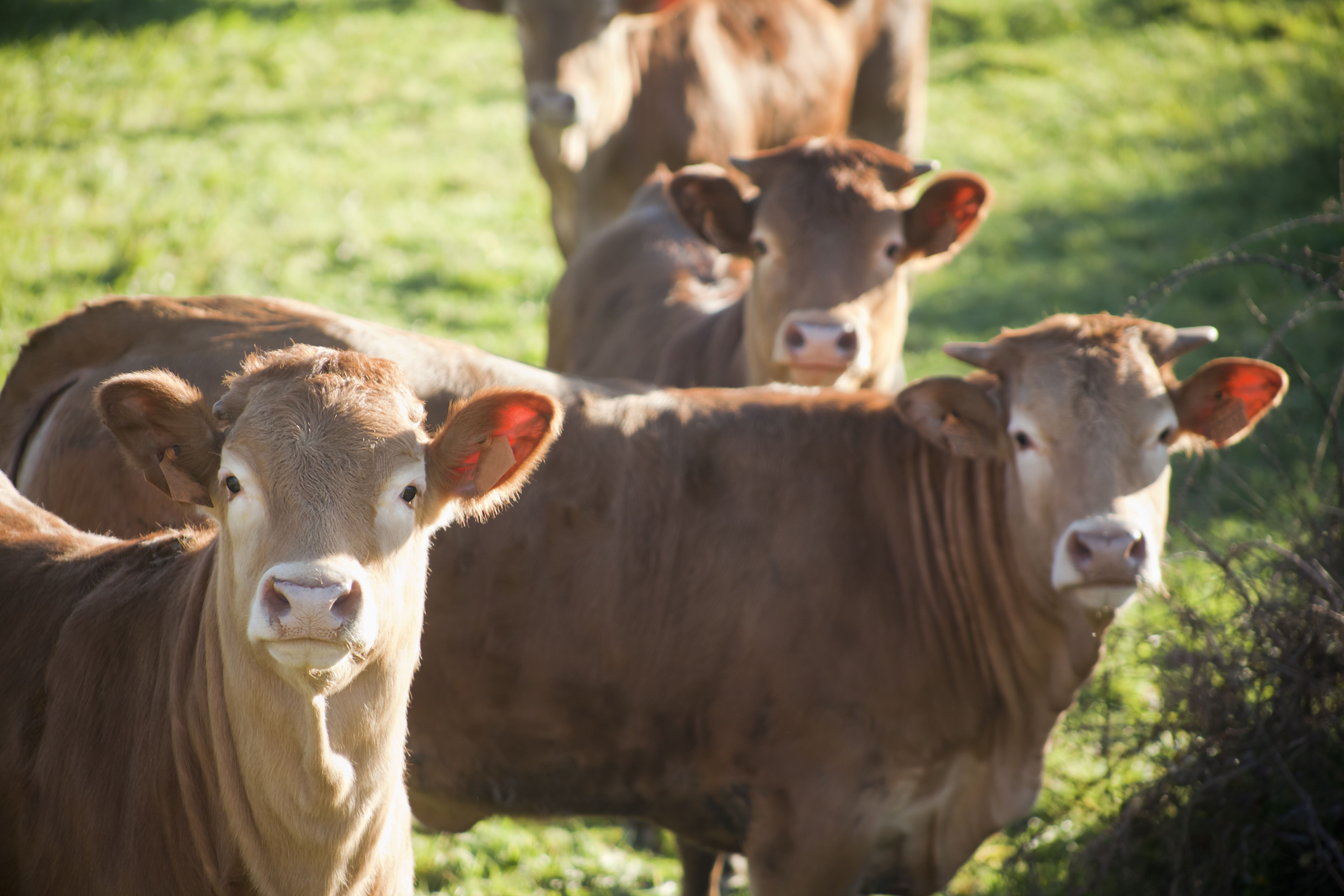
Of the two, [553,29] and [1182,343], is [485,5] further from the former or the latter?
[1182,343]

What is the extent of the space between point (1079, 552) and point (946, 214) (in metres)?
2.33

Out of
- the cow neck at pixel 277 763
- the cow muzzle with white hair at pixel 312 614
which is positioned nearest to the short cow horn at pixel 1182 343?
the cow neck at pixel 277 763

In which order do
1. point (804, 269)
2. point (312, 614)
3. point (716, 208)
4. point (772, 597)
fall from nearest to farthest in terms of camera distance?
1. point (312, 614)
2. point (772, 597)
3. point (804, 269)
4. point (716, 208)

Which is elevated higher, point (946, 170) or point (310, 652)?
point (946, 170)

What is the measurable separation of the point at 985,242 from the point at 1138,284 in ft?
5.02

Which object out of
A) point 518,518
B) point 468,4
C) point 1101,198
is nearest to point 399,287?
point 468,4

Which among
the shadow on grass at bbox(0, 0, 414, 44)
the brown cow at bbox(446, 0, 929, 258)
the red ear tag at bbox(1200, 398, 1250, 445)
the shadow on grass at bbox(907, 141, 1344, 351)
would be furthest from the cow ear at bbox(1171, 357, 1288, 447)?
the shadow on grass at bbox(0, 0, 414, 44)

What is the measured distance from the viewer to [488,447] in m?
2.69

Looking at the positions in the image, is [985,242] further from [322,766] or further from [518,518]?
[322,766]

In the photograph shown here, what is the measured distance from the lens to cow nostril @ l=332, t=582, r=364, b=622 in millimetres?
2193

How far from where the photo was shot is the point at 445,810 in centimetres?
363

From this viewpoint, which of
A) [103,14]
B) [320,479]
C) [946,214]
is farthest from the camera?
[103,14]

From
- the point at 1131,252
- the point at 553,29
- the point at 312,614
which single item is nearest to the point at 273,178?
the point at 553,29

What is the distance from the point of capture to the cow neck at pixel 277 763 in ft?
8.05
